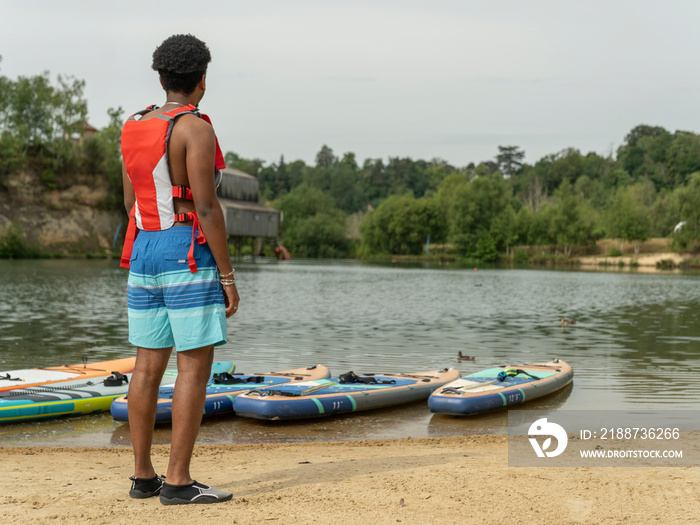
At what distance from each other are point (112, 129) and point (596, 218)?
71209 millimetres

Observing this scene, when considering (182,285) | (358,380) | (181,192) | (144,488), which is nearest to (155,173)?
(181,192)

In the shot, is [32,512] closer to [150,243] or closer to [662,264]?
[150,243]

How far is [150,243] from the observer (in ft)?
14.5

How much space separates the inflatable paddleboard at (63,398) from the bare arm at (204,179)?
6.56 m

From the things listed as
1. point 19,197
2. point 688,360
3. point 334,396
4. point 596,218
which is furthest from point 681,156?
point 334,396

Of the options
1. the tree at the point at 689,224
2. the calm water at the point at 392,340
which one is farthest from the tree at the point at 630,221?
the calm water at the point at 392,340

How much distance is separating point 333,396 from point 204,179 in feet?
21.6

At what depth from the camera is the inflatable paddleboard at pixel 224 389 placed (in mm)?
9500

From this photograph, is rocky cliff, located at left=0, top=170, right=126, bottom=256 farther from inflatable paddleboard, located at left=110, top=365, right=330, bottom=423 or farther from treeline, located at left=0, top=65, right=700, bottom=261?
inflatable paddleboard, located at left=110, top=365, right=330, bottom=423

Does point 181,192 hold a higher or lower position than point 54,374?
higher

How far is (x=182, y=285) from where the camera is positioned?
434 cm

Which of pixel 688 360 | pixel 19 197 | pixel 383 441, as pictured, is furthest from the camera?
pixel 19 197

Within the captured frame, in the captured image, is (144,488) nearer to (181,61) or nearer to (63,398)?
(181,61)

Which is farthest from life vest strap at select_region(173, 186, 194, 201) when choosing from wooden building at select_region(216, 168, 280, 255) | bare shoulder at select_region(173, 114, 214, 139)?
wooden building at select_region(216, 168, 280, 255)
